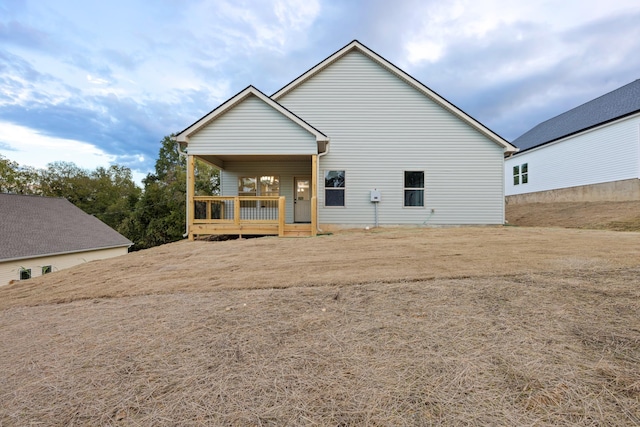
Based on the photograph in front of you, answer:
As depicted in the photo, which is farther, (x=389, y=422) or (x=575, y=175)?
(x=575, y=175)

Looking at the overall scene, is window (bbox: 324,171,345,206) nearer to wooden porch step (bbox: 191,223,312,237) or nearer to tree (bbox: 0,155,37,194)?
wooden porch step (bbox: 191,223,312,237)

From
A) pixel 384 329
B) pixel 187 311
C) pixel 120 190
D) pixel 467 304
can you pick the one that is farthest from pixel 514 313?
pixel 120 190

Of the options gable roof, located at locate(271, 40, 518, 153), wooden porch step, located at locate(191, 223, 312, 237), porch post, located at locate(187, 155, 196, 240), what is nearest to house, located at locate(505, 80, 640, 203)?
gable roof, located at locate(271, 40, 518, 153)

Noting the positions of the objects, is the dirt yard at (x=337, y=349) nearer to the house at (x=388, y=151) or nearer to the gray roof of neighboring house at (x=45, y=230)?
the house at (x=388, y=151)

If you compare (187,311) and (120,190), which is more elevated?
(120,190)

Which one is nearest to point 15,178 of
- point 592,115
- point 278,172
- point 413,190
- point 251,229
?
point 278,172

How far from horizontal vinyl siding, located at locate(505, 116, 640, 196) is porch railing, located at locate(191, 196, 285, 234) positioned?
57.5ft

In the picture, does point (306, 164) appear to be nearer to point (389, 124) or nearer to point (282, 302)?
point (389, 124)

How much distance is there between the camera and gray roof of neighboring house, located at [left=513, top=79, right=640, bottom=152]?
50.4ft

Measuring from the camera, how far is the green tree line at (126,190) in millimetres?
26000

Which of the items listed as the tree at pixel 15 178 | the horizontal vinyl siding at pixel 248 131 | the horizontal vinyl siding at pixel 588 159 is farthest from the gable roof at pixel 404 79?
the tree at pixel 15 178

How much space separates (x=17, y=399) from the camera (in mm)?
1806

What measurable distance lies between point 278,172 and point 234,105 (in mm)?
3587

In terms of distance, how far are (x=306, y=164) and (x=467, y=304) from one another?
1005cm
